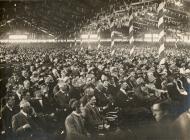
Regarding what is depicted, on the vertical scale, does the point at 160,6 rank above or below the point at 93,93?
above

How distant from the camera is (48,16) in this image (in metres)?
3.57

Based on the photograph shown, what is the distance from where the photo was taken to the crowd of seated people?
3.27 meters

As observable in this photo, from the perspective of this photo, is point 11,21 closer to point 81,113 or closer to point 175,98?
point 81,113

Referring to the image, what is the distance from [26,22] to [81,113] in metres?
1.24

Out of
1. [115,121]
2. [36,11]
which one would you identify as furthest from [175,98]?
[36,11]

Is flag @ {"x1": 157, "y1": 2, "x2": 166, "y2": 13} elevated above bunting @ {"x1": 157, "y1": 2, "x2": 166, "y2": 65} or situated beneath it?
elevated above

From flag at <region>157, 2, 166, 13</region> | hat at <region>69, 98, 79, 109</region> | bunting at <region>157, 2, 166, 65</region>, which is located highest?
flag at <region>157, 2, 166, 13</region>

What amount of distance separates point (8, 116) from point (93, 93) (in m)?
0.96

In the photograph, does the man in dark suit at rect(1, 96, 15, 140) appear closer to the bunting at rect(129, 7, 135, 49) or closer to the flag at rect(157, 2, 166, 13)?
the bunting at rect(129, 7, 135, 49)

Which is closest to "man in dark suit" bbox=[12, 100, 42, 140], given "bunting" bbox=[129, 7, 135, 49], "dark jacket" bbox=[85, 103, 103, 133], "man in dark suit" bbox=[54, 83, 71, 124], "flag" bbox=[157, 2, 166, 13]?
"man in dark suit" bbox=[54, 83, 71, 124]

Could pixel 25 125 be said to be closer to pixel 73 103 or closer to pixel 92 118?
pixel 73 103

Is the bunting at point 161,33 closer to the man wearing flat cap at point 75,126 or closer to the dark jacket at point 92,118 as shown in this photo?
the dark jacket at point 92,118

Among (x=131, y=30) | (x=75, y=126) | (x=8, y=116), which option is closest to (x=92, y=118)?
(x=75, y=126)

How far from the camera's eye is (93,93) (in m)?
3.38
